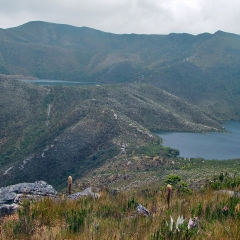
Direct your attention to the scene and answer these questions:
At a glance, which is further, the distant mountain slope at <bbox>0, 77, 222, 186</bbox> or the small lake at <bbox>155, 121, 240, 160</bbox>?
the small lake at <bbox>155, 121, 240, 160</bbox>

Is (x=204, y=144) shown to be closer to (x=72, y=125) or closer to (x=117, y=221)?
(x=72, y=125)

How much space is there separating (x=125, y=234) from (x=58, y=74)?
5885 inches

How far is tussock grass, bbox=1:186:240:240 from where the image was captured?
14.8 feet

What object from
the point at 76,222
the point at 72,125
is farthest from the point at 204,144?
the point at 76,222

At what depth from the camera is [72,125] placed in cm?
5203

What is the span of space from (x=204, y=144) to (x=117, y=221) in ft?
196

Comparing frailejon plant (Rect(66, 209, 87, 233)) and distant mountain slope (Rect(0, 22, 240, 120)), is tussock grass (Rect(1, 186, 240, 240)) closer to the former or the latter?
frailejon plant (Rect(66, 209, 87, 233))

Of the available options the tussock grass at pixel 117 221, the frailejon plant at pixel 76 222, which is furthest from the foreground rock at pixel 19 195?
the frailejon plant at pixel 76 222

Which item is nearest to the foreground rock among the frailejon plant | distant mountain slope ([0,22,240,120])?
the frailejon plant

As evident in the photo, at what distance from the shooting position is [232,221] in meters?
5.01

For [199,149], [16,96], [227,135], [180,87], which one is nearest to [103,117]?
[199,149]

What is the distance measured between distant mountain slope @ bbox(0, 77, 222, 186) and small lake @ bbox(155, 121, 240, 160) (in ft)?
11.3

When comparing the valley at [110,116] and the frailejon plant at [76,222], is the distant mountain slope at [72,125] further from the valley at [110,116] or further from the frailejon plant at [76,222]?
the frailejon plant at [76,222]

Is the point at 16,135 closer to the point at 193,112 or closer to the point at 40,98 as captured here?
the point at 40,98
